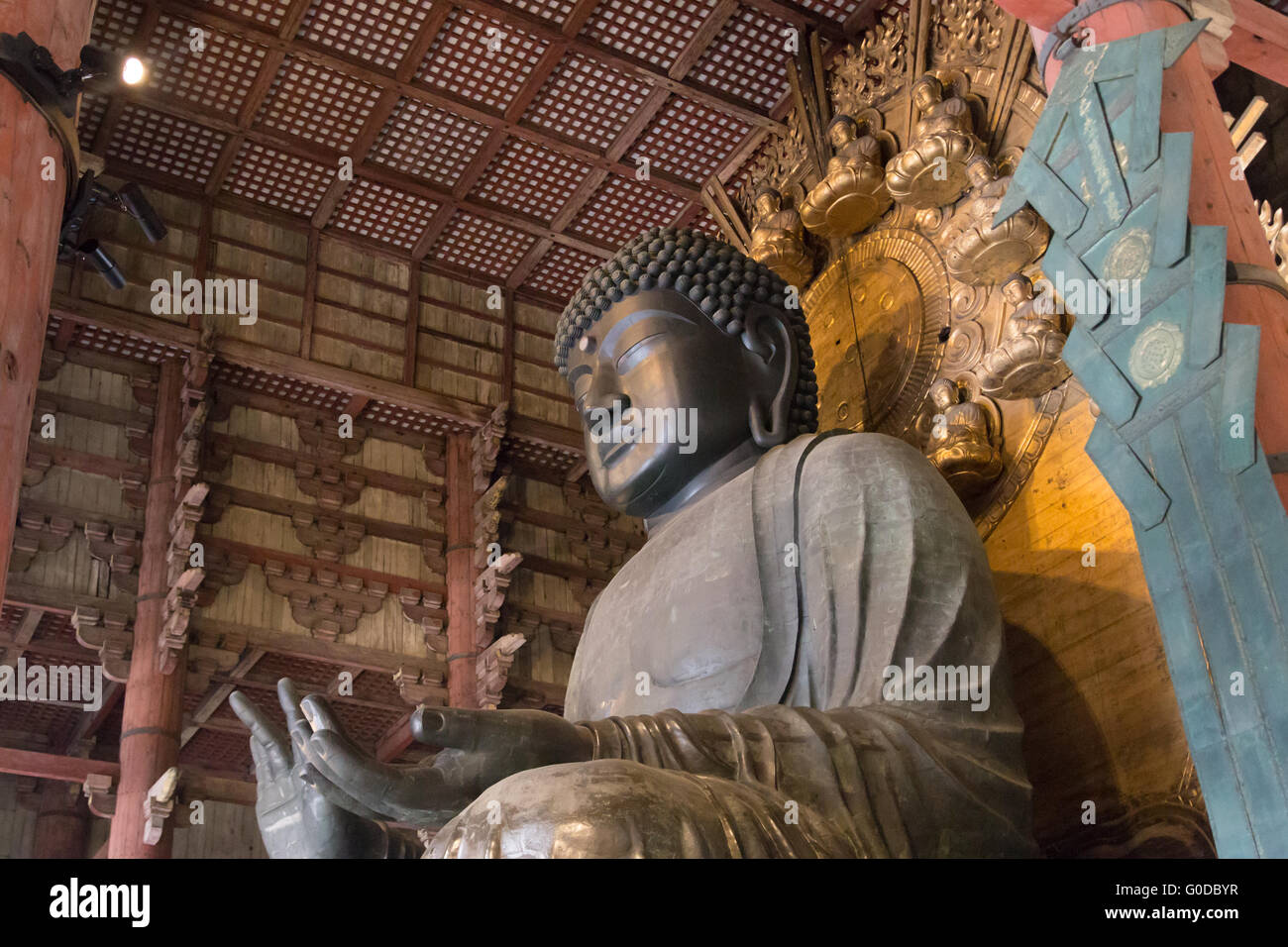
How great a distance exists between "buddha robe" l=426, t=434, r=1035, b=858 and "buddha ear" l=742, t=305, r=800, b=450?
274mm

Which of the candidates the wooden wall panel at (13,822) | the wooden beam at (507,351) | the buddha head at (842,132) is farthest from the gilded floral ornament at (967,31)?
the wooden wall panel at (13,822)

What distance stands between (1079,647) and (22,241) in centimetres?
284

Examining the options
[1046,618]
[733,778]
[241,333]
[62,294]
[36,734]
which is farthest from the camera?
[36,734]

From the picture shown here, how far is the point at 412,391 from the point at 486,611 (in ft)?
4.38

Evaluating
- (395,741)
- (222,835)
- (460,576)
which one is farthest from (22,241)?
(222,835)

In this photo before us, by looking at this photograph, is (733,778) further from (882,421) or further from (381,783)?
(882,421)

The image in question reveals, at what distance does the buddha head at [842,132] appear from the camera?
466cm

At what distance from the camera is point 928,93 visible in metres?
4.29

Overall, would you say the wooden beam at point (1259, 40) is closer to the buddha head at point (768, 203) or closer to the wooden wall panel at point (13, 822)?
the buddha head at point (768, 203)

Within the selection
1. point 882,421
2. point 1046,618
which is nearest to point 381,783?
point 1046,618

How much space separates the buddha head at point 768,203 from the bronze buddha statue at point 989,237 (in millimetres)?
1084

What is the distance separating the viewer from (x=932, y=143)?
13.4 feet

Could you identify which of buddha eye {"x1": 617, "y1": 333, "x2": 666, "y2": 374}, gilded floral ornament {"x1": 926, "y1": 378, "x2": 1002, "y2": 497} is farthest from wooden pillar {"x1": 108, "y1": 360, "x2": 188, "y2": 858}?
gilded floral ornament {"x1": 926, "y1": 378, "x2": 1002, "y2": 497}
